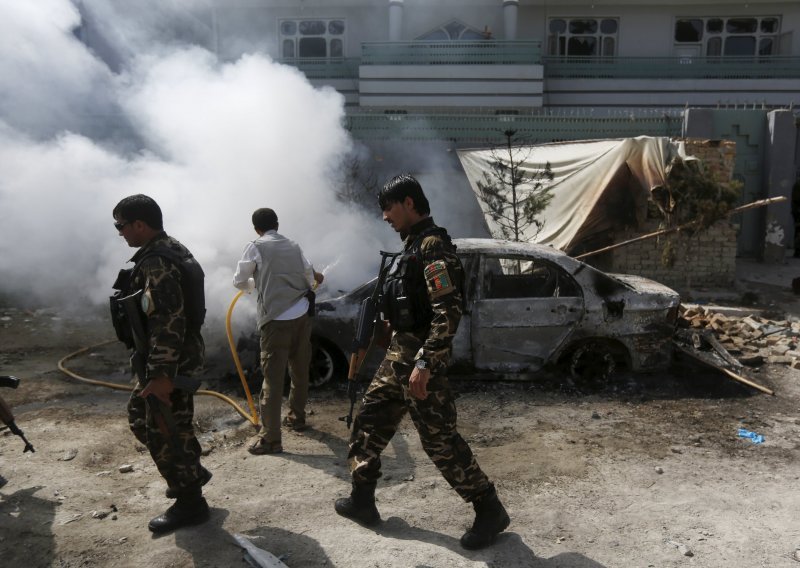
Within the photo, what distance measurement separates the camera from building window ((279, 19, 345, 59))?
19.2m

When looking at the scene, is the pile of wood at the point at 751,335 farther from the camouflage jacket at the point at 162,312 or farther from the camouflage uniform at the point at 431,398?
the camouflage jacket at the point at 162,312

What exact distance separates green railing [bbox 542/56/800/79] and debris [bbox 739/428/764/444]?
49.6 feet

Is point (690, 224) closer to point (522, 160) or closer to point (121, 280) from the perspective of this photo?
point (522, 160)

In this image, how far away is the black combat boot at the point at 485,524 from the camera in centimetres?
311

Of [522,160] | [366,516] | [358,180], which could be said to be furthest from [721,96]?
[366,516]

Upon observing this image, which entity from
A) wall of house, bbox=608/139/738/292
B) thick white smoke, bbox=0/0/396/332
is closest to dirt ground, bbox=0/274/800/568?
thick white smoke, bbox=0/0/396/332

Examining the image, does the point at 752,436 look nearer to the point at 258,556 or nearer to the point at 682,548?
the point at 682,548

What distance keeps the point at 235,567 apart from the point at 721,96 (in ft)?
62.2

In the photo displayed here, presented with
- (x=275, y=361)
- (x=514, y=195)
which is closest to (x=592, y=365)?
(x=275, y=361)

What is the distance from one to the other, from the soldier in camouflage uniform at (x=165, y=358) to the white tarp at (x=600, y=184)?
279 inches

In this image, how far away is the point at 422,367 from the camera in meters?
2.89

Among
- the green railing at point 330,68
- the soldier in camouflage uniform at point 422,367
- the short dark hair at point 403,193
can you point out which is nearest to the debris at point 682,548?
the soldier in camouflage uniform at point 422,367

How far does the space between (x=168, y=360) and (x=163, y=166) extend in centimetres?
679

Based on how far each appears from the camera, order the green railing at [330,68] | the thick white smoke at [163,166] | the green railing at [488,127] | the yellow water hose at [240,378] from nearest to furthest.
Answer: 1. the yellow water hose at [240,378]
2. the thick white smoke at [163,166]
3. the green railing at [488,127]
4. the green railing at [330,68]
